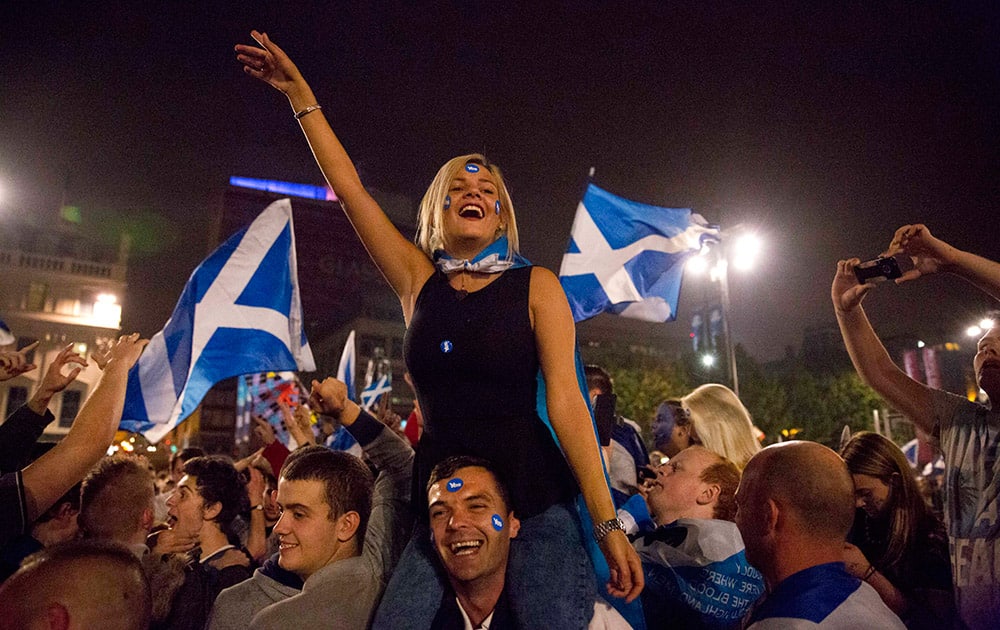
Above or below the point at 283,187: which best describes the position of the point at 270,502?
below

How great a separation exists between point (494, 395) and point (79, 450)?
6.44ft

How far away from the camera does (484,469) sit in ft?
8.85

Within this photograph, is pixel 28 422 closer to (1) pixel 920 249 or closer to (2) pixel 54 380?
(2) pixel 54 380

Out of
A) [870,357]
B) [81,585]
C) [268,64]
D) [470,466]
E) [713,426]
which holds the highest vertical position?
[268,64]

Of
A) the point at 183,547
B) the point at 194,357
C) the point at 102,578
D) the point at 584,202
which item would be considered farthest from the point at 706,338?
the point at 102,578

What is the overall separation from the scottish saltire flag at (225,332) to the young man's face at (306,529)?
170 inches

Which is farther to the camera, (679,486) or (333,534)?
(679,486)

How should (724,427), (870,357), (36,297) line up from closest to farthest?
(870,357), (724,427), (36,297)

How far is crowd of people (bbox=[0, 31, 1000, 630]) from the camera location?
→ 257 cm

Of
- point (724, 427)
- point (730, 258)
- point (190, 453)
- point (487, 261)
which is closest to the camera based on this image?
point (487, 261)

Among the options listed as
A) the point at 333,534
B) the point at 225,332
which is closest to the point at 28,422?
the point at 333,534

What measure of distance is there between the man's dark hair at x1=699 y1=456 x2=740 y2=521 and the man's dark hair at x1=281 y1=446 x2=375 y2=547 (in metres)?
1.90

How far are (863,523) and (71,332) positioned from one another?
5386 centimetres

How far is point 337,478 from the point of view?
3.45 meters
